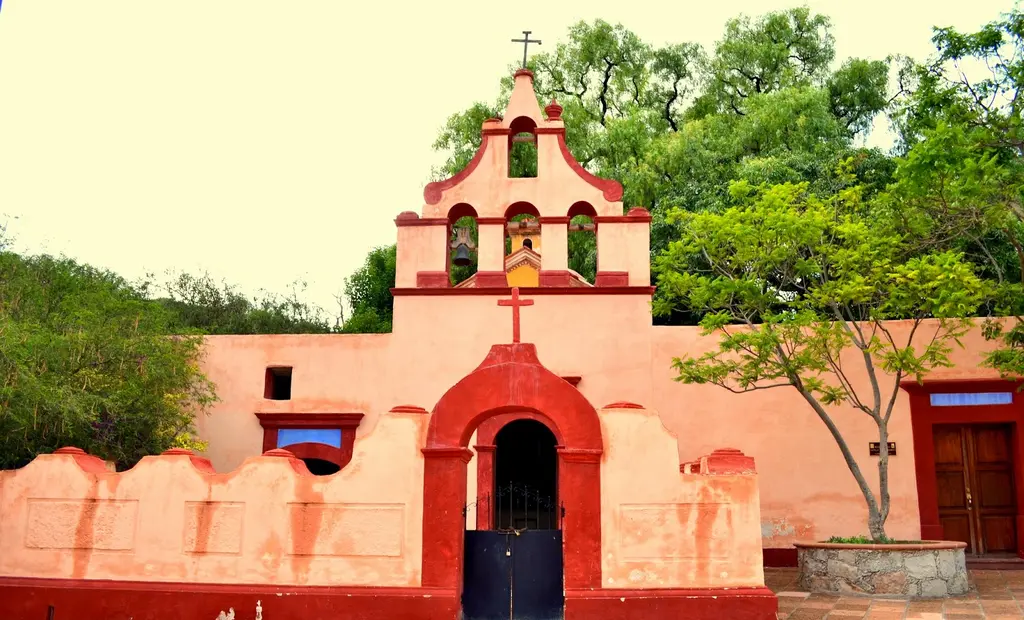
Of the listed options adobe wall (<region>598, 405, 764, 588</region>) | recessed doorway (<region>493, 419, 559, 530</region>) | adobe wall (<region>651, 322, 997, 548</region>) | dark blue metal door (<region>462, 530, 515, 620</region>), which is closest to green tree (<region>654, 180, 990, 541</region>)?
A: adobe wall (<region>651, 322, 997, 548</region>)

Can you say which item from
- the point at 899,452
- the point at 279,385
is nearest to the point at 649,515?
the point at 899,452

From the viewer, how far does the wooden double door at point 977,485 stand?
14633mm

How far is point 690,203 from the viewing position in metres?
22.2

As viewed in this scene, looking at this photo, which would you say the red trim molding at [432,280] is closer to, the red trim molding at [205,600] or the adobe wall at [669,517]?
the adobe wall at [669,517]

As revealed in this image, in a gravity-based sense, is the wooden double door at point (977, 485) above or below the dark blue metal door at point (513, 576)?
above

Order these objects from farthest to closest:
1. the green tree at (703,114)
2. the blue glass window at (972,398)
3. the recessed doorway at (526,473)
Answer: the green tree at (703,114), the blue glass window at (972,398), the recessed doorway at (526,473)

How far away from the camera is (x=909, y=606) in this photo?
1065 cm

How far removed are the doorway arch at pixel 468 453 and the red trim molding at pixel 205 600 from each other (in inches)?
11.0

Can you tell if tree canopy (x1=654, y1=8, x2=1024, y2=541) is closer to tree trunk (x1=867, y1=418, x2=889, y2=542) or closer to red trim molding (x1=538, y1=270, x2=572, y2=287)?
tree trunk (x1=867, y1=418, x2=889, y2=542)

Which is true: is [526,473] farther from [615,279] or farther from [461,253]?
[461,253]

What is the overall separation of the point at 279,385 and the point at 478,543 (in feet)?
25.1

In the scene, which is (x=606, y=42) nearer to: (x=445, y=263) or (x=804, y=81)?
(x=804, y=81)

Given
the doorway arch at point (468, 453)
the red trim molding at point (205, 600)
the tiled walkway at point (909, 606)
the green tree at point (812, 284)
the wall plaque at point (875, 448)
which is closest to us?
the red trim molding at point (205, 600)

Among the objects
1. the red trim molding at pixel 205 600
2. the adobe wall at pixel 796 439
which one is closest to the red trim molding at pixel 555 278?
the adobe wall at pixel 796 439
